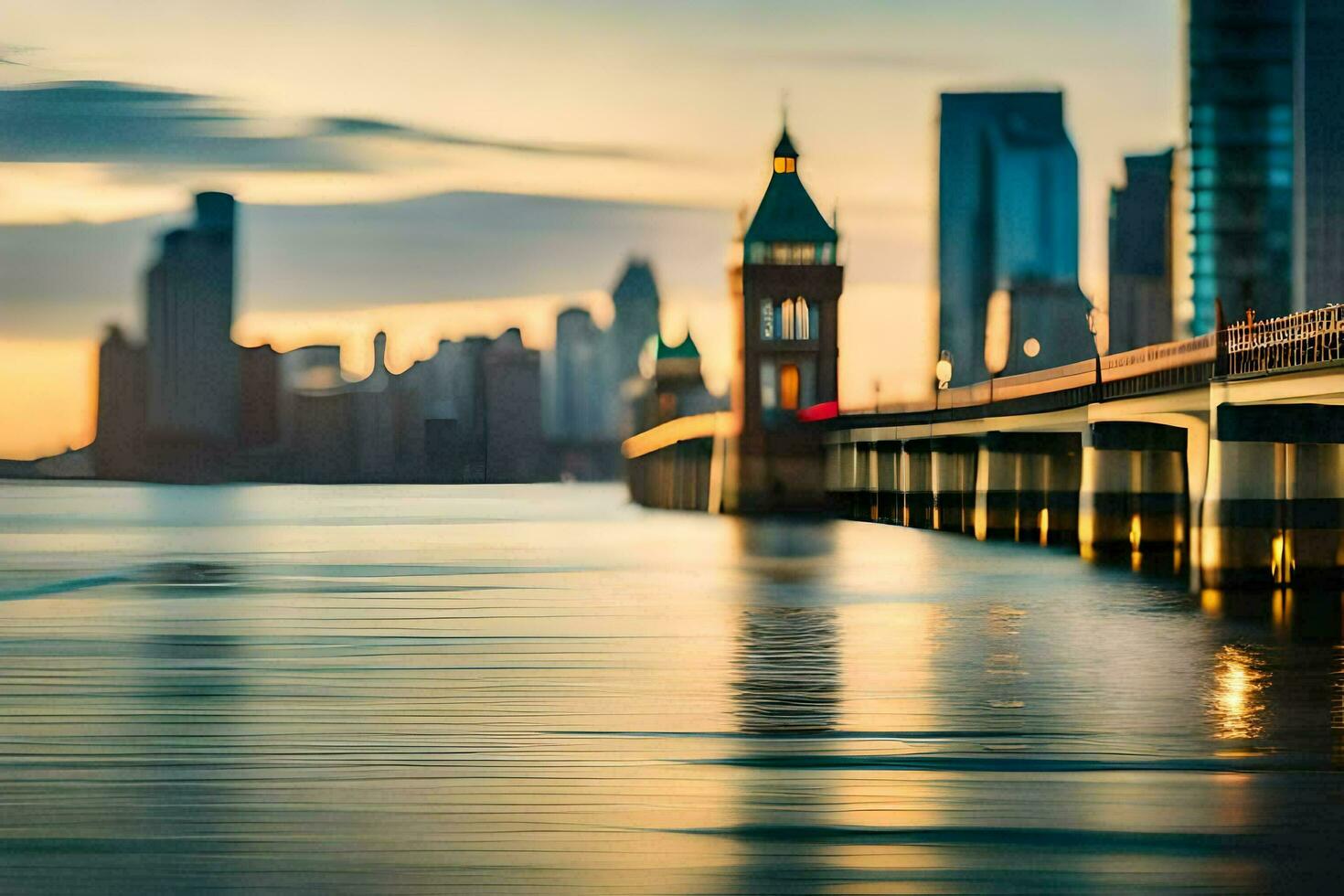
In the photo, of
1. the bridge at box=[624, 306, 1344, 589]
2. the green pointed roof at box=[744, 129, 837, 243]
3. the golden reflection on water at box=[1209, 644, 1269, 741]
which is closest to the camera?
the golden reflection on water at box=[1209, 644, 1269, 741]

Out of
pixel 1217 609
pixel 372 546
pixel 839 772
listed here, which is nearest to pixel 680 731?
pixel 839 772

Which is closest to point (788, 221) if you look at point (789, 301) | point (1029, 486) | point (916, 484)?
point (789, 301)

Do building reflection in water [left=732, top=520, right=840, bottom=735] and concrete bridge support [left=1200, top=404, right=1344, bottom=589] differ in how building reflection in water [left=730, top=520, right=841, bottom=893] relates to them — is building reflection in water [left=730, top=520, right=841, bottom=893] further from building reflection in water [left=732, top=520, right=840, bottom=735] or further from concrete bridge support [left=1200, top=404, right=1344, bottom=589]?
concrete bridge support [left=1200, top=404, right=1344, bottom=589]

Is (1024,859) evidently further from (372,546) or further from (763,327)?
(763,327)

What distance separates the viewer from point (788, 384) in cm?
17012

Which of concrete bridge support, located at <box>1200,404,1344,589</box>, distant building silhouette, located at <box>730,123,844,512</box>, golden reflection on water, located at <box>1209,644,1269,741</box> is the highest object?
distant building silhouette, located at <box>730,123,844,512</box>

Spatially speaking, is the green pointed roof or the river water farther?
the green pointed roof

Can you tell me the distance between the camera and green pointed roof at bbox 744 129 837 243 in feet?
561

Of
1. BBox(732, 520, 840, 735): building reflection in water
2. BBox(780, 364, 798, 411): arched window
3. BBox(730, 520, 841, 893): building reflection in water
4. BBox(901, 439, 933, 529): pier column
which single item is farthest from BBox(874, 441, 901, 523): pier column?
BBox(730, 520, 841, 893): building reflection in water

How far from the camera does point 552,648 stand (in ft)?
123

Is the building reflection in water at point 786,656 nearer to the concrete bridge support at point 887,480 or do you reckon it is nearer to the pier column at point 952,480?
the pier column at point 952,480

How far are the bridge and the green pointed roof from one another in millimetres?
20953

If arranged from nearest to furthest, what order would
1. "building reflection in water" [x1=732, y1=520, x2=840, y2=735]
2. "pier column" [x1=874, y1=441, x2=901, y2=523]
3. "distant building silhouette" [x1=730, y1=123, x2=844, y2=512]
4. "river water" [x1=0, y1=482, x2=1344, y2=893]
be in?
"river water" [x1=0, y1=482, x2=1344, y2=893] < "building reflection in water" [x1=732, y1=520, x2=840, y2=735] < "pier column" [x1=874, y1=441, x2=901, y2=523] < "distant building silhouette" [x1=730, y1=123, x2=844, y2=512]

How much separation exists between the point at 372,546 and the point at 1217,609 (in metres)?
61.4
